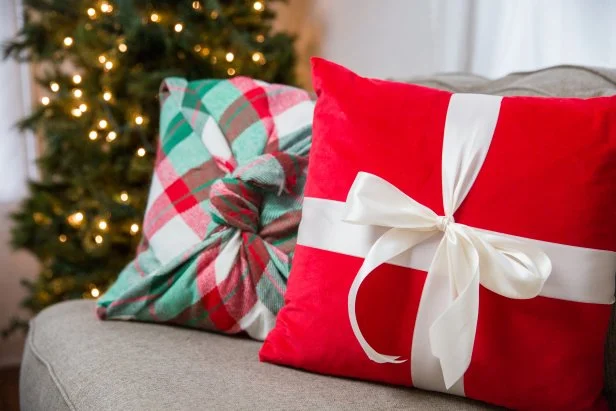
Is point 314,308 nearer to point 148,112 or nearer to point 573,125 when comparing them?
point 573,125

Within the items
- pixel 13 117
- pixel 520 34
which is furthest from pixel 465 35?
pixel 13 117

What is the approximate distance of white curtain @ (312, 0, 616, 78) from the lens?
3.94 feet

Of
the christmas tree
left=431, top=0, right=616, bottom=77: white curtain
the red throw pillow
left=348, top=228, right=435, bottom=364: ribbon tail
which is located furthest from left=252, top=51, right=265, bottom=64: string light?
left=348, top=228, right=435, bottom=364: ribbon tail

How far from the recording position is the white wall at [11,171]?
218 cm

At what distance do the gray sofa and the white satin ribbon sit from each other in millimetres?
81

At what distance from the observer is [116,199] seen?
1.79 m

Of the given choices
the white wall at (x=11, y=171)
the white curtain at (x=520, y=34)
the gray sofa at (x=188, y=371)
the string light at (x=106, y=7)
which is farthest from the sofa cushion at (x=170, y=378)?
the white wall at (x=11, y=171)

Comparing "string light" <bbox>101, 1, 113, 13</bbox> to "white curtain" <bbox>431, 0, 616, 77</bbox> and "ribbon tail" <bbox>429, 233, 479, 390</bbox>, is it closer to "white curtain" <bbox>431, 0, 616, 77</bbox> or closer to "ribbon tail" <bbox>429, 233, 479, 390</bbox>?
"white curtain" <bbox>431, 0, 616, 77</bbox>

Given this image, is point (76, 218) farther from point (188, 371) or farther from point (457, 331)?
point (457, 331)

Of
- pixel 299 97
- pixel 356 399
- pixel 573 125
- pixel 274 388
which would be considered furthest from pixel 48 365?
pixel 573 125

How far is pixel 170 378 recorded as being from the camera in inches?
31.7

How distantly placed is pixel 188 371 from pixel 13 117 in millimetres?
1730

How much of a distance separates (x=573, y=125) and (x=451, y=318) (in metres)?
0.29

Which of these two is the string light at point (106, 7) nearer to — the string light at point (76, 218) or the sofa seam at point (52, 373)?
the string light at point (76, 218)
